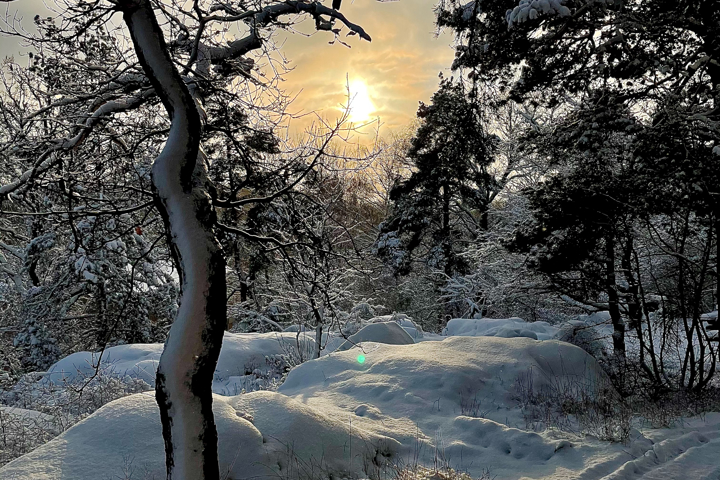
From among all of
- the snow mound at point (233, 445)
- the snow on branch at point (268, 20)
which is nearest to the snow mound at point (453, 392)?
the snow mound at point (233, 445)

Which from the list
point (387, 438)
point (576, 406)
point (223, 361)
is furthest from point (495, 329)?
point (387, 438)

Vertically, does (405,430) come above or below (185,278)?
below

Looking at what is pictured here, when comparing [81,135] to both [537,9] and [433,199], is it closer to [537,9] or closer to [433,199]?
[537,9]

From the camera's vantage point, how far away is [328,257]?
165 inches

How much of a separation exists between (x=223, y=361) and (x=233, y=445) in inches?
306

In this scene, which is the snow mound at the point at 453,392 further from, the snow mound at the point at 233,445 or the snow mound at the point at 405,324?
the snow mound at the point at 405,324

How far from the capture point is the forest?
298 cm

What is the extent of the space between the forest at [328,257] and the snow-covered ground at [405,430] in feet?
0.09

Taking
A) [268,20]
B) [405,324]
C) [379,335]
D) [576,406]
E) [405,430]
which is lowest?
[576,406]

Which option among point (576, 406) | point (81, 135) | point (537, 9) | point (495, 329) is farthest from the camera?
point (495, 329)

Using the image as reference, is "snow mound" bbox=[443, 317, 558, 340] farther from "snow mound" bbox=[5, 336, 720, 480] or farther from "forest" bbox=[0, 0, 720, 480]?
"snow mound" bbox=[5, 336, 720, 480]

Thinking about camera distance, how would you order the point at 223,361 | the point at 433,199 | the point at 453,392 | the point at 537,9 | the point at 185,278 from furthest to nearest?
the point at 433,199
the point at 223,361
the point at 453,392
the point at 537,9
the point at 185,278

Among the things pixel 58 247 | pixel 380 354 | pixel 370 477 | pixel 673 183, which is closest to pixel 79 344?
pixel 58 247

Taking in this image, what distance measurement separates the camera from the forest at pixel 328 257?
2982 mm
